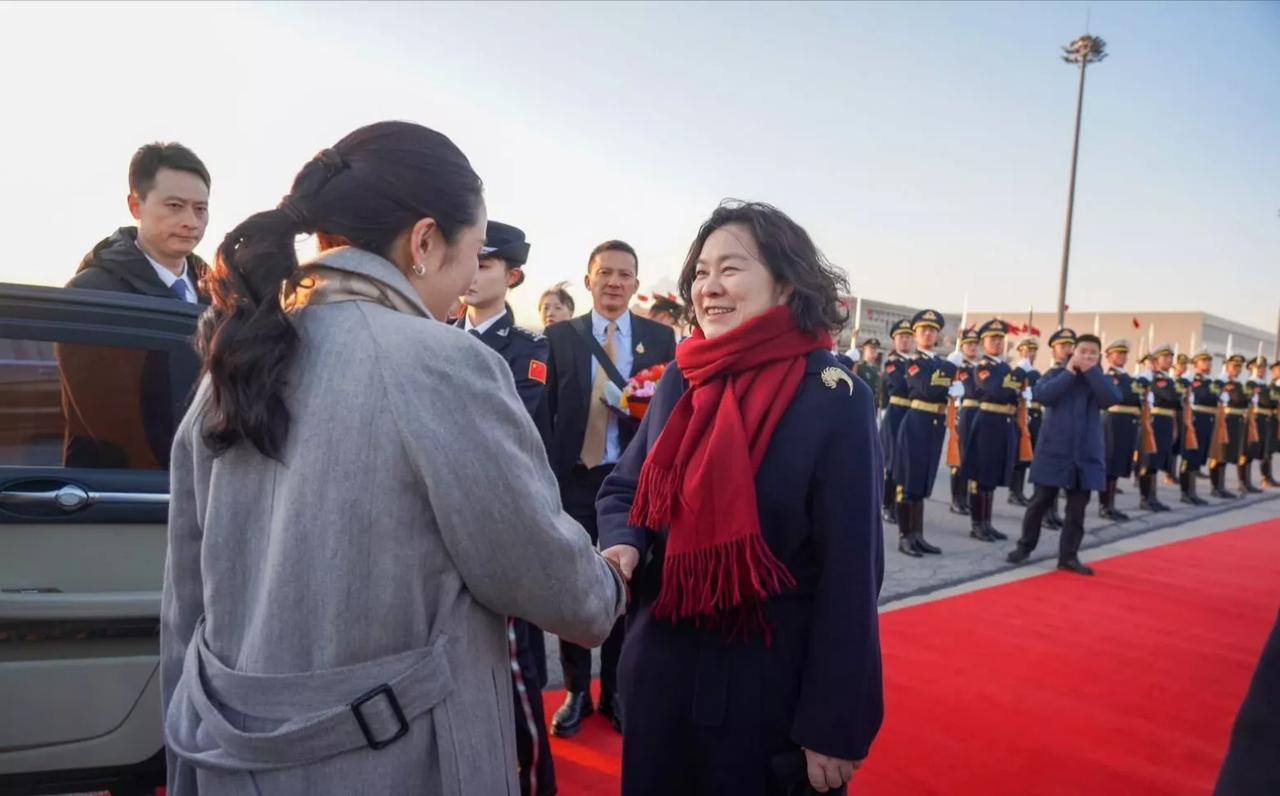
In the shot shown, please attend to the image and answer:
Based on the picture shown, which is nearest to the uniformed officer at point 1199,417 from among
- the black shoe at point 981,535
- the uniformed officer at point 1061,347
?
the uniformed officer at point 1061,347

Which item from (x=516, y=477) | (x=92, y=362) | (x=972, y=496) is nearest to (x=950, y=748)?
(x=516, y=477)

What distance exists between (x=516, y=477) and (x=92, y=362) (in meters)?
1.65

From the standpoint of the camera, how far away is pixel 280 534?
1.05 metres

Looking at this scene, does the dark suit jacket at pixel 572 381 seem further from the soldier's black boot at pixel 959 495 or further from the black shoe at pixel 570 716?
the soldier's black boot at pixel 959 495

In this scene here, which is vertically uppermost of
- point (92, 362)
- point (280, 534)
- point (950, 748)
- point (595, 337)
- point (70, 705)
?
point (595, 337)

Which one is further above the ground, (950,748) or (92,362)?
(92,362)

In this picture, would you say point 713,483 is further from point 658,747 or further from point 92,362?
point 92,362

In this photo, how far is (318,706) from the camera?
1054 millimetres

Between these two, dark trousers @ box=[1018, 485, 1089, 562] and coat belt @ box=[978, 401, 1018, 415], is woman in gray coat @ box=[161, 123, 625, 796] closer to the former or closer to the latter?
dark trousers @ box=[1018, 485, 1089, 562]

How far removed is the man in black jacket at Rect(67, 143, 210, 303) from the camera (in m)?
3.19

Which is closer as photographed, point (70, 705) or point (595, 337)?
point (70, 705)

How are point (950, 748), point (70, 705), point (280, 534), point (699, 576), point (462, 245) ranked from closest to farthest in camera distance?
point (280, 534) → point (462, 245) → point (699, 576) → point (70, 705) → point (950, 748)

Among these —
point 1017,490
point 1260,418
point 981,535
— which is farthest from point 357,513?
point 1260,418

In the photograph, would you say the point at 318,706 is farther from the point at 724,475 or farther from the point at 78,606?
the point at 78,606
